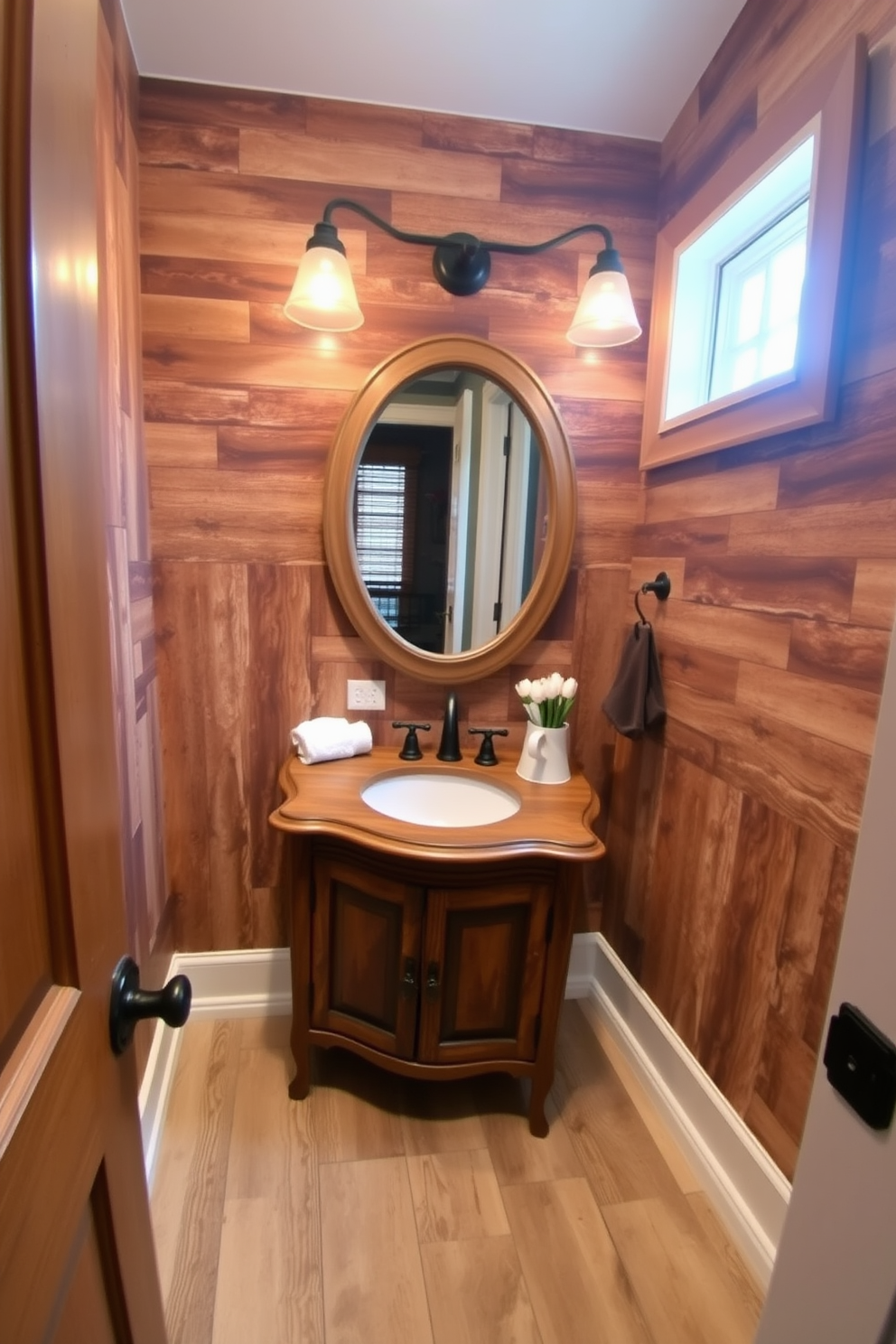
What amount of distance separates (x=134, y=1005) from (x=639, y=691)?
131cm

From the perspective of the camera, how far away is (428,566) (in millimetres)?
1710

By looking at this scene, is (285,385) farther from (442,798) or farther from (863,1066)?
(863,1066)

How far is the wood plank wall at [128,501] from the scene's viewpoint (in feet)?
3.95

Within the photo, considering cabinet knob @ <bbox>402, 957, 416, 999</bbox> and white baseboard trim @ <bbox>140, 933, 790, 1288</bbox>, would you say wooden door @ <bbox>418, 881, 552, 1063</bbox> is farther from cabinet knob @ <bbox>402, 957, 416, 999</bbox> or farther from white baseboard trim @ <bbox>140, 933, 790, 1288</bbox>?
white baseboard trim @ <bbox>140, 933, 790, 1288</bbox>

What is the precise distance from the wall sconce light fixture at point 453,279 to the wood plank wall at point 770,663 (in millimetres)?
311

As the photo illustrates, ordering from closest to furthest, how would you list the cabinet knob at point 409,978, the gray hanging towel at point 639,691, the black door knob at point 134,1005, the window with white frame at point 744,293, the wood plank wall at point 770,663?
1. the black door knob at point 134,1005
2. the wood plank wall at point 770,663
3. the window with white frame at point 744,293
4. the cabinet knob at point 409,978
5. the gray hanging towel at point 639,691

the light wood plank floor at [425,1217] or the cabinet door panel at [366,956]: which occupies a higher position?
the cabinet door panel at [366,956]

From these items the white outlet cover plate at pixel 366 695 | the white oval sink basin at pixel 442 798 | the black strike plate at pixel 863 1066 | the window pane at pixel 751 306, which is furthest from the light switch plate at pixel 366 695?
the black strike plate at pixel 863 1066

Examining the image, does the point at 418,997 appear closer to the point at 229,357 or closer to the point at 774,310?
the point at 229,357

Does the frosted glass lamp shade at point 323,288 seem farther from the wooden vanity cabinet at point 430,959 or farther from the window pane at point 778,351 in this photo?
the wooden vanity cabinet at point 430,959

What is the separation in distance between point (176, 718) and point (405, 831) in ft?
2.49

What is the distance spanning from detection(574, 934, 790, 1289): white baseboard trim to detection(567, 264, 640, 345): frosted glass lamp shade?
1.69m

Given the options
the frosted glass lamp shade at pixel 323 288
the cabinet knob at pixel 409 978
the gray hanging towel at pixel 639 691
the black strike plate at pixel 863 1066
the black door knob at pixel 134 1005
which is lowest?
the cabinet knob at pixel 409 978

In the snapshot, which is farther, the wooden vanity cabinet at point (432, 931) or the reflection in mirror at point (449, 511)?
the reflection in mirror at point (449, 511)
